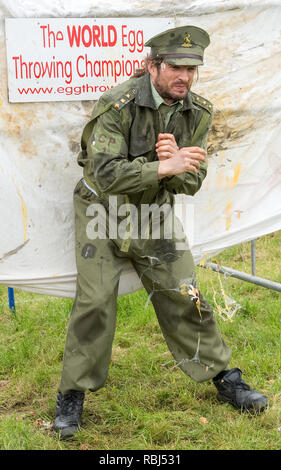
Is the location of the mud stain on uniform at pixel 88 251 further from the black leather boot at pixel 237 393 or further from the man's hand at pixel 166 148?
the black leather boot at pixel 237 393

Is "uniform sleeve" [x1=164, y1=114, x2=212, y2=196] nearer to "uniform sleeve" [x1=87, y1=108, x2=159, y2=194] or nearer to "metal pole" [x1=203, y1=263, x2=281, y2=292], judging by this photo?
"uniform sleeve" [x1=87, y1=108, x2=159, y2=194]

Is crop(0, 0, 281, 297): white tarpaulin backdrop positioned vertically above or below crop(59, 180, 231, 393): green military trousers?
above

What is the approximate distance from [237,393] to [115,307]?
798 mm

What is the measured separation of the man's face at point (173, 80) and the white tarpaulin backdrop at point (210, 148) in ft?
2.10

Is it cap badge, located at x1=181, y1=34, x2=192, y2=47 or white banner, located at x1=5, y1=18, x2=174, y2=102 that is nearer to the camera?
cap badge, located at x1=181, y1=34, x2=192, y2=47

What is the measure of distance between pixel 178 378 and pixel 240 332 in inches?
27.2

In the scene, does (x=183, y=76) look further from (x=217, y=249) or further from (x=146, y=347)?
(x=146, y=347)

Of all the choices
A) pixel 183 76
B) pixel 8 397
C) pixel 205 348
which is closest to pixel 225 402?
pixel 205 348

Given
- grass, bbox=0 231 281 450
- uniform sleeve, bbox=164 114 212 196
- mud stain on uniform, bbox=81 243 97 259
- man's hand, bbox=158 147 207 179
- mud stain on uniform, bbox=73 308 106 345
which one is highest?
man's hand, bbox=158 147 207 179

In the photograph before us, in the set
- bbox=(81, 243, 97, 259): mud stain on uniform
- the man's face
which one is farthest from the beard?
bbox=(81, 243, 97, 259): mud stain on uniform

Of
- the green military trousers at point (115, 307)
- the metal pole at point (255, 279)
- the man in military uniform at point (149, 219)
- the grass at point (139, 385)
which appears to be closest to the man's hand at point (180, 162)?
the man in military uniform at point (149, 219)

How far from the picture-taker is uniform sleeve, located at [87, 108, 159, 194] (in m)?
3.57

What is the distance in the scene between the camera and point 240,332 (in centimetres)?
490

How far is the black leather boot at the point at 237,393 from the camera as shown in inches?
156
